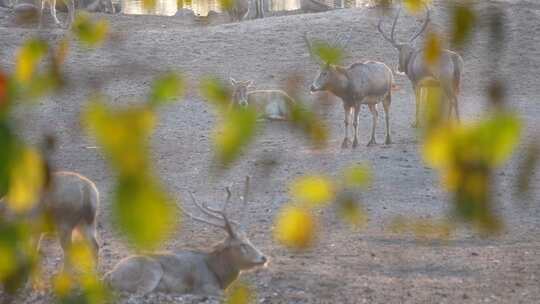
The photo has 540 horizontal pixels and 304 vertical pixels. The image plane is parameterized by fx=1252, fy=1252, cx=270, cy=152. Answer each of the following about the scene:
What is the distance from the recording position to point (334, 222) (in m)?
10.0

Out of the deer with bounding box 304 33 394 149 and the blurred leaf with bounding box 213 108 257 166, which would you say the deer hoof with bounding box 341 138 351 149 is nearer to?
the deer with bounding box 304 33 394 149

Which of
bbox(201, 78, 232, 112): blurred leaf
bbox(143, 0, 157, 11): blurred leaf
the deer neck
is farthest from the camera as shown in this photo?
the deer neck

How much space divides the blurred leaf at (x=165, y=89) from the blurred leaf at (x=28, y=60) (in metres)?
0.13

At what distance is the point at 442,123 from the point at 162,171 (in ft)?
36.8

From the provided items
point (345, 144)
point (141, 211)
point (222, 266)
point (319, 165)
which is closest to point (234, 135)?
point (141, 211)

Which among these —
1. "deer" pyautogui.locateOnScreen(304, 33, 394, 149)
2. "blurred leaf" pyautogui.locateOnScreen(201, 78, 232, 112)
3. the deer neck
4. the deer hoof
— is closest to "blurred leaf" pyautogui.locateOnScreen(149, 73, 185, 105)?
"blurred leaf" pyautogui.locateOnScreen(201, 78, 232, 112)

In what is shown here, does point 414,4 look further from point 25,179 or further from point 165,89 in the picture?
point 25,179

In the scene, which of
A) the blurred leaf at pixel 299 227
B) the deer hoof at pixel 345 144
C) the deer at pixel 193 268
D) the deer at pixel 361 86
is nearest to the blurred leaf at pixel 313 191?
the blurred leaf at pixel 299 227

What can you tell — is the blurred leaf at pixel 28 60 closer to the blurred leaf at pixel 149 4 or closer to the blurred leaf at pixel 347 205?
the blurred leaf at pixel 149 4

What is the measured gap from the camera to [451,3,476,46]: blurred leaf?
4.42 ft

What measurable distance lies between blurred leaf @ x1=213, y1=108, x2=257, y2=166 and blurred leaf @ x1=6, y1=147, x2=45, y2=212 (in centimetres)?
19

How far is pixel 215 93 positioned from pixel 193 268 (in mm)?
6553

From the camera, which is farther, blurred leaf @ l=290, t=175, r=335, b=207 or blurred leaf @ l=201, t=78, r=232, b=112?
blurred leaf @ l=290, t=175, r=335, b=207

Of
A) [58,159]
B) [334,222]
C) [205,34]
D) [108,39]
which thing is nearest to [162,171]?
[58,159]
